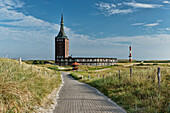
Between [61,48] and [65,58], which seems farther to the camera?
[61,48]

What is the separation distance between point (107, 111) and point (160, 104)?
2.39 meters

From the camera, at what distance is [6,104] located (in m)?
5.49

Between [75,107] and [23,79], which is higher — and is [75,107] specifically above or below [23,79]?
below

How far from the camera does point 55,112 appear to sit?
6379 millimetres

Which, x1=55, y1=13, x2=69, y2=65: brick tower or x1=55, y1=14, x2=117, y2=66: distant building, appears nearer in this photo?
x1=55, y1=14, x2=117, y2=66: distant building

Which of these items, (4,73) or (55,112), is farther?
(4,73)

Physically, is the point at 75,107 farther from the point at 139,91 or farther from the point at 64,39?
the point at 64,39

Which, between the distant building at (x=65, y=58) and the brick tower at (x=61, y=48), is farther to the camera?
the brick tower at (x=61, y=48)

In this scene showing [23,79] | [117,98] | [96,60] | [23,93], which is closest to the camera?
[23,93]

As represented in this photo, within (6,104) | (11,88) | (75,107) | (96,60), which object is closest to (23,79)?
(11,88)

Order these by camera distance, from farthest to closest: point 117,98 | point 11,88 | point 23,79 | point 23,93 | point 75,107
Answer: point 117,98
point 23,79
point 75,107
point 23,93
point 11,88

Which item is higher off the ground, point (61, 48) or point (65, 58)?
point (61, 48)

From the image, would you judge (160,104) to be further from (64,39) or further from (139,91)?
(64,39)

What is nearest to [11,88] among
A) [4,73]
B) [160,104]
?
[4,73]
